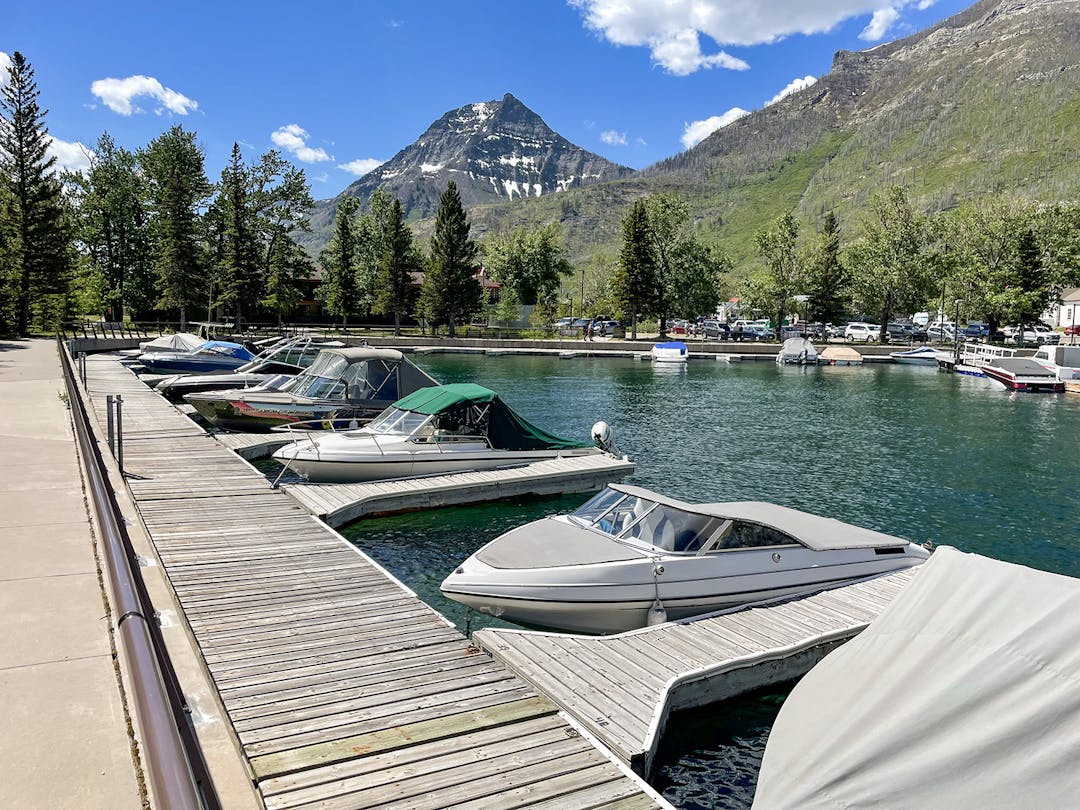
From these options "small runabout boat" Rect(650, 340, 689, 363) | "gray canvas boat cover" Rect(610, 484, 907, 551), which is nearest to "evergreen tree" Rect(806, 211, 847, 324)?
"small runabout boat" Rect(650, 340, 689, 363)

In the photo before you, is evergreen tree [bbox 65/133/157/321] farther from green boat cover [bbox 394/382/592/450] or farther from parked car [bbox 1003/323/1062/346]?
parked car [bbox 1003/323/1062/346]

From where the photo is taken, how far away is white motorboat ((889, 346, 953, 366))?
240ft

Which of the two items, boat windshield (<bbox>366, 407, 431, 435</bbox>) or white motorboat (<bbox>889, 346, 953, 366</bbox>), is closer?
boat windshield (<bbox>366, 407, 431, 435</bbox>)

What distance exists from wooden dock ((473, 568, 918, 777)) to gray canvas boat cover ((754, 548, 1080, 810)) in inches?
88.9

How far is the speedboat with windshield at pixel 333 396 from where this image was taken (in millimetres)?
24344

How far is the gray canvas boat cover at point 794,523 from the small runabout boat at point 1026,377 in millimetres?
49208

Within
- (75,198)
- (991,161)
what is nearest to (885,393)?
(75,198)

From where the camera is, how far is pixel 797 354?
7231 cm

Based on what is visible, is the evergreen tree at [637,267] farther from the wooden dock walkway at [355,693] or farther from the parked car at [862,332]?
the wooden dock walkway at [355,693]

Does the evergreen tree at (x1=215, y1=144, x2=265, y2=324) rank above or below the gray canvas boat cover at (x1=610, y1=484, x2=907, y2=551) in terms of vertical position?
above

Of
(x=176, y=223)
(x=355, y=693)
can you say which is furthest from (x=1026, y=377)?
(x=176, y=223)

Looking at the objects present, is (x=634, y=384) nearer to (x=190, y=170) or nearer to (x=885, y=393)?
(x=885, y=393)

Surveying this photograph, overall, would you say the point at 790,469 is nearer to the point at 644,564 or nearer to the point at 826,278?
the point at 644,564

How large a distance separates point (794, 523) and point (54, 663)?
10823 mm
